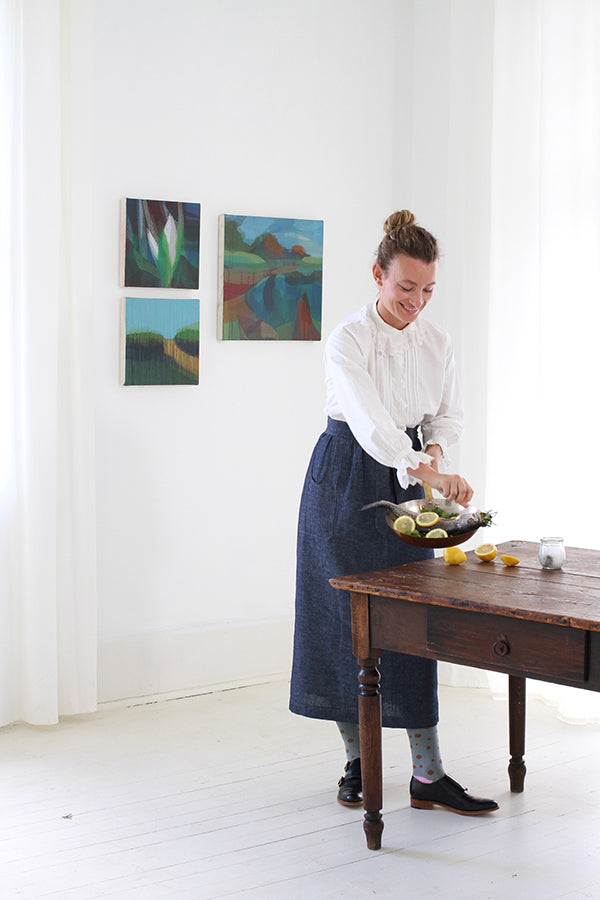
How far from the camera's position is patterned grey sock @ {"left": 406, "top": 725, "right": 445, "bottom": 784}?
9.45ft

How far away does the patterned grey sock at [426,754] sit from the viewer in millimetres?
2879

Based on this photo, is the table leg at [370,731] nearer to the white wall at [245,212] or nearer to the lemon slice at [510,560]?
the lemon slice at [510,560]

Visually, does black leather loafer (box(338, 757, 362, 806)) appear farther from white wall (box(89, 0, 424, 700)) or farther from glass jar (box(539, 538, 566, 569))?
white wall (box(89, 0, 424, 700))

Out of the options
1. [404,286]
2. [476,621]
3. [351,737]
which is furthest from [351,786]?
[404,286]

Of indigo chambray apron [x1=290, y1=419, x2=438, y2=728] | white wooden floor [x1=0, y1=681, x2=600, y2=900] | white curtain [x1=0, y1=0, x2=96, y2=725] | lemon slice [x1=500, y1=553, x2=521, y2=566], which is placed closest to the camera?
white wooden floor [x1=0, y1=681, x2=600, y2=900]

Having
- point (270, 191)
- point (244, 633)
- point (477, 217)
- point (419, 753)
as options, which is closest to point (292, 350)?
point (270, 191)

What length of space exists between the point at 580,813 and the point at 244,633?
5.42ft

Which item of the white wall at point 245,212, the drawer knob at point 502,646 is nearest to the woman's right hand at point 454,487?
the drawer knob at point 502,646

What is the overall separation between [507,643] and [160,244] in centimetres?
226

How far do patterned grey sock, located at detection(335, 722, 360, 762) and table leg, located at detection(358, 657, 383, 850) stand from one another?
0.37 metres

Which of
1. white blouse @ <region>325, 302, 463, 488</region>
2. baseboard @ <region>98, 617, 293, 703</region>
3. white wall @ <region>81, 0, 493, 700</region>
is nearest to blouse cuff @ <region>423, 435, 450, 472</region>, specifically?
white blouse @ <region>325, 302, 463, 488</region>

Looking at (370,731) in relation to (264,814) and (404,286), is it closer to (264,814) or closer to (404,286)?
(264,814)

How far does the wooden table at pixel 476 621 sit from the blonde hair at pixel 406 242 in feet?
2.62

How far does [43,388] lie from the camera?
11.7 feet
